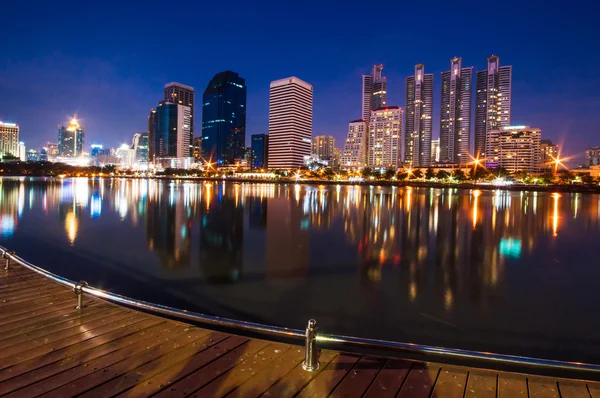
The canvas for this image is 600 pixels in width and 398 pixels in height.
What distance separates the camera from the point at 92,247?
16.3m

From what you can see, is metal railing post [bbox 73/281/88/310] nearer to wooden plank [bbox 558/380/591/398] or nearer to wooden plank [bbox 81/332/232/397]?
wooden plank [bbox 81/332/232/397]

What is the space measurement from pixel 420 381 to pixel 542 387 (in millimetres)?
1375

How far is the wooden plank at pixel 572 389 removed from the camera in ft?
12.7

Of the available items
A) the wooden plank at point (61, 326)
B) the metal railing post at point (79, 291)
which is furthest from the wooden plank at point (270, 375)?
the metal railing post at point (79, 291)

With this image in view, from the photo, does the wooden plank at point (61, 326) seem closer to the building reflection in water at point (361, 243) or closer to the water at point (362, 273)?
the water at point (362, 273)

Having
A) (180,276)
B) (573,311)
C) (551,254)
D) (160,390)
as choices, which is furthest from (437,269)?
(160,390)

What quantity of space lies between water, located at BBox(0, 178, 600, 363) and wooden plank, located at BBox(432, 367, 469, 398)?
131 inches

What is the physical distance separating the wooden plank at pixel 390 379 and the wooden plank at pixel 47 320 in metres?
4.89

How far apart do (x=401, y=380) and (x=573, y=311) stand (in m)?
8.00

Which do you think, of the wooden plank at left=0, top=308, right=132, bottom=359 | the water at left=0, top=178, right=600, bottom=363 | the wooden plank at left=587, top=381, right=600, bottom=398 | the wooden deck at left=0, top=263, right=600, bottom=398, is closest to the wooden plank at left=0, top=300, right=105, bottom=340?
the wooden deck at left=0, top=263, right=600, bottom=398

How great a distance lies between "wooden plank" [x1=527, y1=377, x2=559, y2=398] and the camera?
3898mm

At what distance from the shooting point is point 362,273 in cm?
1261

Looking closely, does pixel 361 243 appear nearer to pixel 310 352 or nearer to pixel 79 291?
pixel 79 291

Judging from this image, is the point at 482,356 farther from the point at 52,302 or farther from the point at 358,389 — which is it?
the point at 52,302
